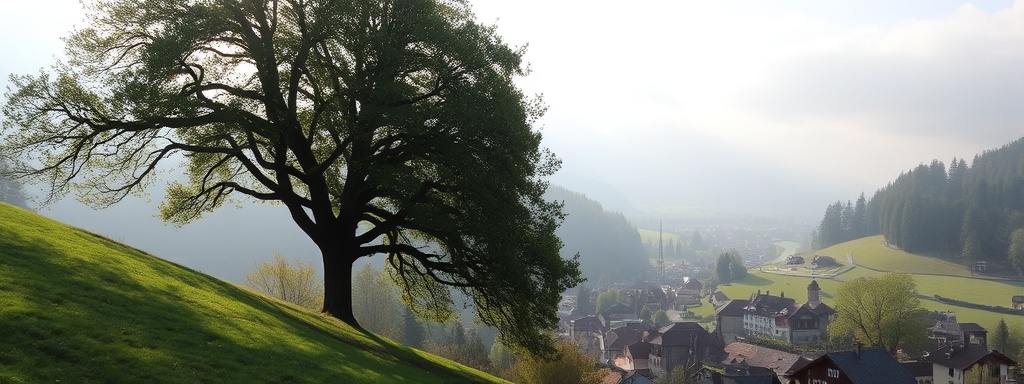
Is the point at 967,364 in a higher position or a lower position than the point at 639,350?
higher

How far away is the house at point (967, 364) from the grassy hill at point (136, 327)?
68.2 meters

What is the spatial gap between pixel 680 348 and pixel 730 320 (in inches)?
1561

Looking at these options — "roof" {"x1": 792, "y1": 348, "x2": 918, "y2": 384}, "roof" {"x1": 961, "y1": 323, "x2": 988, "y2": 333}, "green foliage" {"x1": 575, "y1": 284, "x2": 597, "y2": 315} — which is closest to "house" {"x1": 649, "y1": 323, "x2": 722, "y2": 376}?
"roof" {"x1": 961, "y1": 323, "x2": 988, "y2": 333}

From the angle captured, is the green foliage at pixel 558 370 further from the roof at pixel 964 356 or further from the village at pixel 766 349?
the roof at pixel 964 356

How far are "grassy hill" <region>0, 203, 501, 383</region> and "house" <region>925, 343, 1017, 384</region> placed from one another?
6819 centimetres

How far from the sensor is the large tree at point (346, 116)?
2216 cm

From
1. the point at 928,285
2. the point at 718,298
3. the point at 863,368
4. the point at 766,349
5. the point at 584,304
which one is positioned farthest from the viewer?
Answer: the point at 584,304

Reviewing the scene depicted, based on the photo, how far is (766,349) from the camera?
92000mm

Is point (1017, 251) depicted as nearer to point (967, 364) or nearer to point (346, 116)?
point (967, 364)

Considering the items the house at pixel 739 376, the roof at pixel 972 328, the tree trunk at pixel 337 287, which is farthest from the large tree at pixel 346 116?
the roof at pixel 972 328

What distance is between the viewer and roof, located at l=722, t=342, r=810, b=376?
271 feet

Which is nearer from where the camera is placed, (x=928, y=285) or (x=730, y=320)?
(x=730, y=320)

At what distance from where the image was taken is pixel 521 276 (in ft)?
75.2

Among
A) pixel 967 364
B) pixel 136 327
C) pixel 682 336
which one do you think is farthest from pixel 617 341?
pixel 136 327
